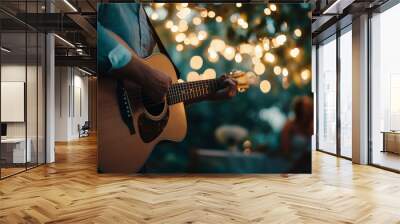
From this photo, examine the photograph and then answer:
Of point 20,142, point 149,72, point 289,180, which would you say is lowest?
point 289,180

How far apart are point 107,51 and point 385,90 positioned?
5.48 metres

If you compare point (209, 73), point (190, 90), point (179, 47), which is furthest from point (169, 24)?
point (190, 90)

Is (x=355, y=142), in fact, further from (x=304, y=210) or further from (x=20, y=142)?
(x=20, y=142)

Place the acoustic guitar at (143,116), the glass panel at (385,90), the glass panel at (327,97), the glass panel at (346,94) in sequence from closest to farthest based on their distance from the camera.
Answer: the acoustic guitar at (143,116)
the glass panel at (385,90)
the glass panel at (346,94)
the glass panel at (327,97)

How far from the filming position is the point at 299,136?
6406 mm

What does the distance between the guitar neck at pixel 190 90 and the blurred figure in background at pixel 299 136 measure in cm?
143

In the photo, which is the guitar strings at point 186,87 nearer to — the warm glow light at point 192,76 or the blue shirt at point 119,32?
the warm glow light at point 192,76

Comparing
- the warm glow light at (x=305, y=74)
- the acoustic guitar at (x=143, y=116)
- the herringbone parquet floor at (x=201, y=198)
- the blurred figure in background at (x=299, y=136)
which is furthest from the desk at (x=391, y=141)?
the acoustic guitar at (x=143, y=116)

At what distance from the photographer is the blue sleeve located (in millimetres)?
6363

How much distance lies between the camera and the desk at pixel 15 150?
22.0ft

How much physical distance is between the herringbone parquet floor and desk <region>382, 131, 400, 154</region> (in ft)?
3.90

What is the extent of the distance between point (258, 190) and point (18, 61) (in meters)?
4.90

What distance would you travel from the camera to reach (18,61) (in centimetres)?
682

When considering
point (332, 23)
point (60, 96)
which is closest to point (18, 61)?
point (332, 23)
